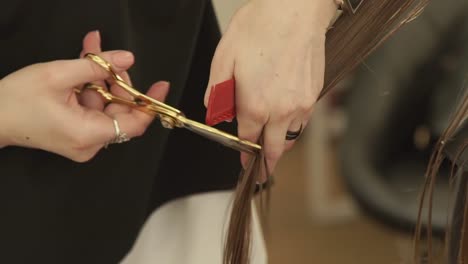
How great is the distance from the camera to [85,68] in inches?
21.4

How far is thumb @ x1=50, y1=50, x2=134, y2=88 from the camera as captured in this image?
53 centimetres

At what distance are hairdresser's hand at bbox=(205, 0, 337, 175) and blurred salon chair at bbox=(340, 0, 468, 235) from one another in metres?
0.62

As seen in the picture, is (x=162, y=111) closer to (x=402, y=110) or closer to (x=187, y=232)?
(x=187, y=232)

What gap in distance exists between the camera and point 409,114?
131cm

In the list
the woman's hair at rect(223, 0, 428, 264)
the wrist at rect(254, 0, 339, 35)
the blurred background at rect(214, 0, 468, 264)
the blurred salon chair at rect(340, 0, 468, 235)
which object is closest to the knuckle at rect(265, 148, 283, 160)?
the woman's hair at rect(223, 0, 428, 264)

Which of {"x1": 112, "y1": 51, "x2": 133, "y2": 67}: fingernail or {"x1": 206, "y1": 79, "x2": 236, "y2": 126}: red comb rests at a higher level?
{"x1": 112, "y1": 51, "x2": 133, "y2": 67}: fingernail

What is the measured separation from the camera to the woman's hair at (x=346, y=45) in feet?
1.83

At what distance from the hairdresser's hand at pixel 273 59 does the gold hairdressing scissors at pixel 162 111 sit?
0.08ft

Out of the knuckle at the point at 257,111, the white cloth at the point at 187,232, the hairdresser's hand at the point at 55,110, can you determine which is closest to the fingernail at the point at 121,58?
the hairdresser's hand at the point at 55,110

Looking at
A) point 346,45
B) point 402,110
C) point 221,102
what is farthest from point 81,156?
point 402,110

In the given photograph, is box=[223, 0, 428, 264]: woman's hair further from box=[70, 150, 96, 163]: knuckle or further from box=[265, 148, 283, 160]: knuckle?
box=[70, 150, 96, 163]: knuckle

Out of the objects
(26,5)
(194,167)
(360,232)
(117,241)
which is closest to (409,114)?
(360,232)

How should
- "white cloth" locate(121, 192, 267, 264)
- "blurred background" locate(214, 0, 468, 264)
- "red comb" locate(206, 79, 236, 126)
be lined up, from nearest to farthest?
"red comb" locate(206, 79, 236, 126)
"white cloth" locate(121, 192, 267, 264)
"blurred background" locate(214, 0, 468, 264)

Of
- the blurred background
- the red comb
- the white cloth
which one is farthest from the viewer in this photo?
the blurred background
